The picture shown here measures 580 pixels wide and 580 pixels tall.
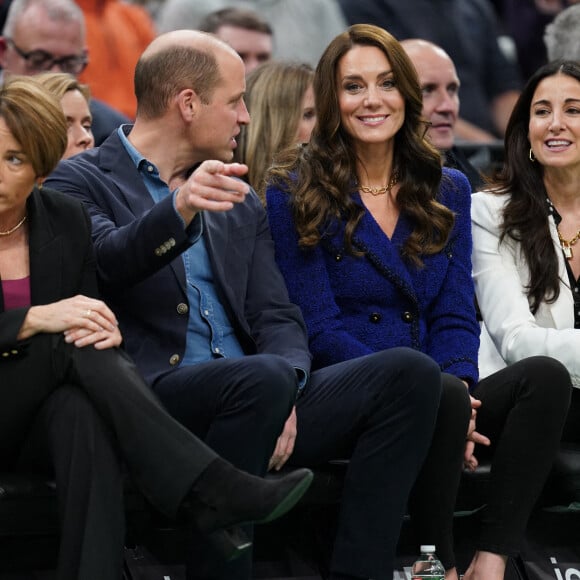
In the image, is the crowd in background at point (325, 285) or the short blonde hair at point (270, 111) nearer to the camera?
the crowd in background at point (325, 285)

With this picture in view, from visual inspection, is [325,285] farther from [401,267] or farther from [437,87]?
[437,87]

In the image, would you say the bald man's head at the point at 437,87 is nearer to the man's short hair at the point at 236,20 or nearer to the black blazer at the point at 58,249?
the man's short hair at the point at 236,20

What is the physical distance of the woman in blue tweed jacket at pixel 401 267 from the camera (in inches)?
154

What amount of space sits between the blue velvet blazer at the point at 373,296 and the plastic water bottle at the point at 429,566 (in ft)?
1.81

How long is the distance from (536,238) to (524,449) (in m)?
0.80

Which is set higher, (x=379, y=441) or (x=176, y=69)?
(x=176, y=69)

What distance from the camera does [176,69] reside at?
4.07 m

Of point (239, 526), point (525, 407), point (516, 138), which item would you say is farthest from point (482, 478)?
point (516, 138)

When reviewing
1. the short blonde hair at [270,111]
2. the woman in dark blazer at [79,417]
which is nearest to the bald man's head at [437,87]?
the short blonde hair at [270,111]

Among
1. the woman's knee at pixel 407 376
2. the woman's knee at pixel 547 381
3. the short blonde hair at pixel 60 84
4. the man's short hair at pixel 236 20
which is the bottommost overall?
the woman's knee at pixel 547 381

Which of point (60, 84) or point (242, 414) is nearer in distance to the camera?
point (242, 414)

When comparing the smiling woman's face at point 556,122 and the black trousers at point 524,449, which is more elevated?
the smiling woman's face at point 556,122

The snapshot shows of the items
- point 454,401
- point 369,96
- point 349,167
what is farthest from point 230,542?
point 369,96

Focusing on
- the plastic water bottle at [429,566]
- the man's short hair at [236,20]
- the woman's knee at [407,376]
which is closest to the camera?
the woman's knee at [407,376]
